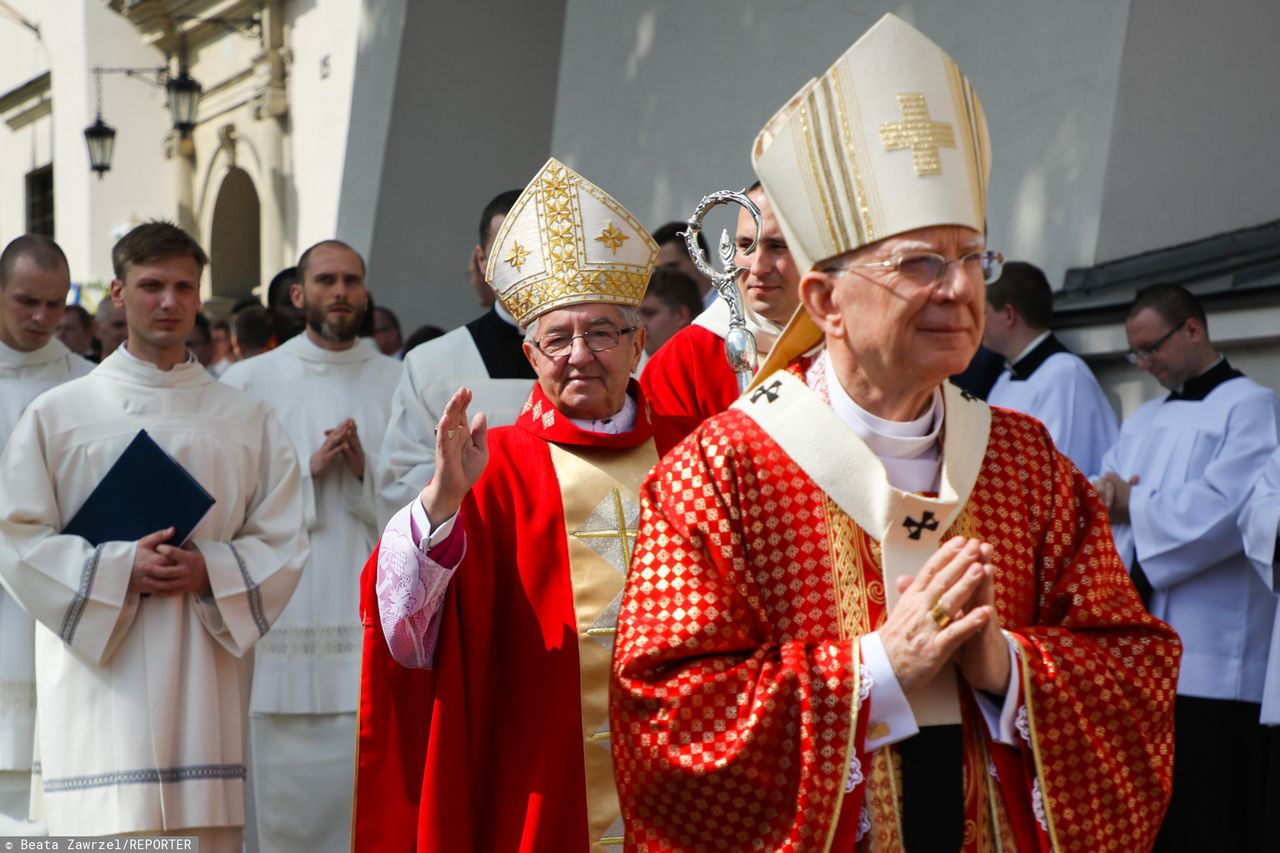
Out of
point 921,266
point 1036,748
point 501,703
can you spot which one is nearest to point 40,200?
point 501,703

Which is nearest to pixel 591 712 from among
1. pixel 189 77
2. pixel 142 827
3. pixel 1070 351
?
pixel 142 827

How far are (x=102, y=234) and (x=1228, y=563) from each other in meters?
18.9

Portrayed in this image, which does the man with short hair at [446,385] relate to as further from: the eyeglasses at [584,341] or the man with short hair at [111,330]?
the man with short hair at [111,330]

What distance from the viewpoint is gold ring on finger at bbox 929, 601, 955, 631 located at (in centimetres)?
287

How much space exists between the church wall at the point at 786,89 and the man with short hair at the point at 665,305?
167cm

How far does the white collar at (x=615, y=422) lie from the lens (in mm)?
4332

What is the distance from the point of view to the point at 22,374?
7262 mm

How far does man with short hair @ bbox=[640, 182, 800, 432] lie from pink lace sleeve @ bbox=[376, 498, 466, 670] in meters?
0.83

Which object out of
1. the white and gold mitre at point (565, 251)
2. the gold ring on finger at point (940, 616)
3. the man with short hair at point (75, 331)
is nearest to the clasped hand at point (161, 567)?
the white and gold mitre at point (565, 251)

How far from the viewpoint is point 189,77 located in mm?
19859

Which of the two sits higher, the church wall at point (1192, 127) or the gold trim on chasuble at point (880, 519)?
the church wall at point (1192, 127)

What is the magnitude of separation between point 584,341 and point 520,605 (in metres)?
0.62

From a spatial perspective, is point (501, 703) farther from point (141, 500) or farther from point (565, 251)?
point (141, 500)

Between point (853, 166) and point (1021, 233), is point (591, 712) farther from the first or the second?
point (1021, 233)
